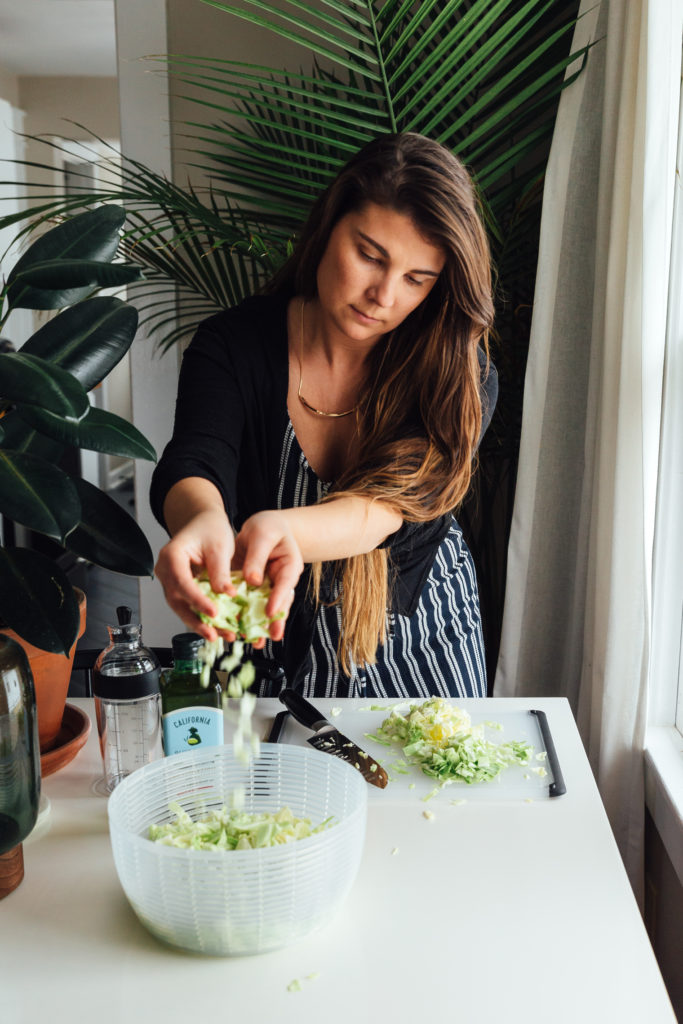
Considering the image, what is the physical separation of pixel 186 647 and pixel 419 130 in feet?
5.02

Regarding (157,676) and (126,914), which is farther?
(157,676)

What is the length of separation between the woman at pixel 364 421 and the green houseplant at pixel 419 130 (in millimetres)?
617

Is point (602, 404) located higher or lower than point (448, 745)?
higher

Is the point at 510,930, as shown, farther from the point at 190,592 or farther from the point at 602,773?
the point at 602,773

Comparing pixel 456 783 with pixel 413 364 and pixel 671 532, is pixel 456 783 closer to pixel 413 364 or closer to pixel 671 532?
pixel 413 364

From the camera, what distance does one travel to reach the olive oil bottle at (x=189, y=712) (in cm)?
110

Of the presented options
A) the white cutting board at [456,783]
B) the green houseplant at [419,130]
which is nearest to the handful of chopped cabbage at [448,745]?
the white cutting board at [456,783]

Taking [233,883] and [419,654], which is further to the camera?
[419,654]

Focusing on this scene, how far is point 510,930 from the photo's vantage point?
2.98 feet

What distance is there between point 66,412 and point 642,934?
75cm

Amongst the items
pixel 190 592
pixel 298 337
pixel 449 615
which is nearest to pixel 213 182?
pixel 298 337

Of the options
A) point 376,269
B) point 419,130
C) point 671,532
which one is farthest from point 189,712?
point 419,130

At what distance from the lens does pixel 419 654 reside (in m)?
1.65

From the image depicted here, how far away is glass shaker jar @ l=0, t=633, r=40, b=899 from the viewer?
3.16 ft
